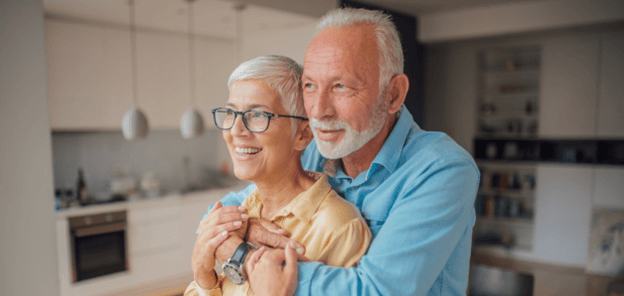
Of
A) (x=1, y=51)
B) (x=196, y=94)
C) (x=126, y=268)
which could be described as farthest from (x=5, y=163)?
(x=196, y=94)

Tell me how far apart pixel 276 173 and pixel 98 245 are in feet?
10.9

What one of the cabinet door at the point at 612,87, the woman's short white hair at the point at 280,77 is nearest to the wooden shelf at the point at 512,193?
the cabinet door at the point at 612,87

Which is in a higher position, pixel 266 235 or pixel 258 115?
pixel 258 115

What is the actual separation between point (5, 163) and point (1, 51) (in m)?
0.34

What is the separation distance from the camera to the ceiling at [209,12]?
313cm

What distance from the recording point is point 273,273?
0.70 metres

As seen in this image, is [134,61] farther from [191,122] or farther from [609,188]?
[609,188]

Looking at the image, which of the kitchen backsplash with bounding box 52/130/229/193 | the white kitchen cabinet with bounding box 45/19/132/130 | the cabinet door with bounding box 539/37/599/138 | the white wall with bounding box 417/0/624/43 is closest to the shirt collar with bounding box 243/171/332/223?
the kitchen backsplash with bounding box 52/130/229/193

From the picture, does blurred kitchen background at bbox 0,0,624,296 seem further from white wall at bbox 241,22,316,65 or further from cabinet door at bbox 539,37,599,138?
white wall at bbox 241,22,316,65

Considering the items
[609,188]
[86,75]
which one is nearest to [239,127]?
[86,75]

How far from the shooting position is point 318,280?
70cm

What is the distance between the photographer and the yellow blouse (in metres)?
0.74

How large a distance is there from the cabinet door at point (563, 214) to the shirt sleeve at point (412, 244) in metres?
4.49

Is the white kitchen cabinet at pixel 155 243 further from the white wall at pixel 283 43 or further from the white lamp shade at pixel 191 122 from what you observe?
the white wall at pixel 283 43
